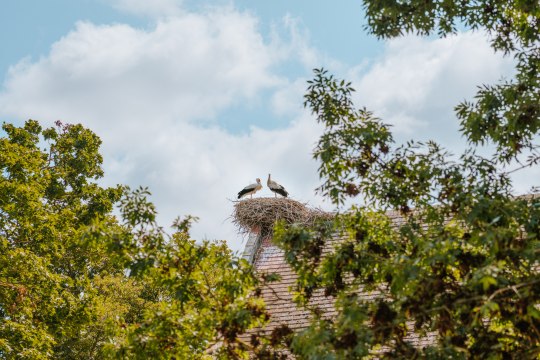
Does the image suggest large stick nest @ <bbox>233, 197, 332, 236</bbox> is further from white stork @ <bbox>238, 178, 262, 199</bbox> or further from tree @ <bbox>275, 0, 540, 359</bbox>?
tree @ <bbox>275, 0, 540, 359</bbox>

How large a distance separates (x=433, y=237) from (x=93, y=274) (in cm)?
2009

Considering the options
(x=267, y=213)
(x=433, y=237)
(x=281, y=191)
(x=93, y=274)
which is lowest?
(x=433, y=237)

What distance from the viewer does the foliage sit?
7.24m

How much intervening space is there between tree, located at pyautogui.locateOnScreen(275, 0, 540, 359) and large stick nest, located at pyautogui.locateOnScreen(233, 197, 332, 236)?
7.47 m

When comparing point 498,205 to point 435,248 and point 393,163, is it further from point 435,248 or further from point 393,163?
point 393,163

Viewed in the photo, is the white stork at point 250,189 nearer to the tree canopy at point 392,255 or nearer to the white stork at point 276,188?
the white stork at point 276,188

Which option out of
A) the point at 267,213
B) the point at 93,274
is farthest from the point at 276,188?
the point at 93,274

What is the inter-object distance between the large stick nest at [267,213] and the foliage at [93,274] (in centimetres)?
83

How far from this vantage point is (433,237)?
657 cm

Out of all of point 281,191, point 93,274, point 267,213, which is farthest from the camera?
point 93,274

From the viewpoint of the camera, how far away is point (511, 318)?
6059mm

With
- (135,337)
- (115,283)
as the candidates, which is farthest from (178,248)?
(115,283)

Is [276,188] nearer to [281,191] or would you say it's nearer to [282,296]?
[281,191]

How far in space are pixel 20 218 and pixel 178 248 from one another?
893 centimetres
